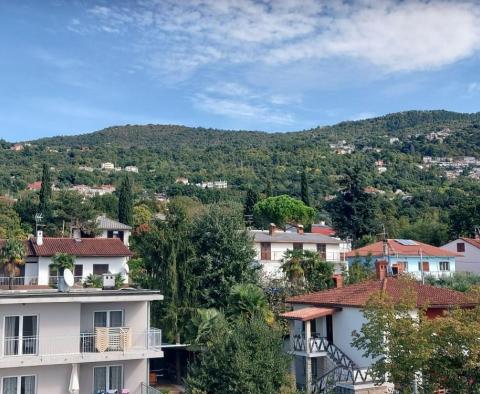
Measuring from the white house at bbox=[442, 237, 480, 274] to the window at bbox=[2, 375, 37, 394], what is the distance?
48451 millimetres

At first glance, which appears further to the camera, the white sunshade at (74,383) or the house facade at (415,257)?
the house facade at (415,257)

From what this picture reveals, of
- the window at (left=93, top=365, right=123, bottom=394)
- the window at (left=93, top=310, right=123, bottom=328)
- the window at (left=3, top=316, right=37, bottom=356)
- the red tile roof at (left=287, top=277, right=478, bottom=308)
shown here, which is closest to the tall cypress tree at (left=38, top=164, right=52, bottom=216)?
the red tile roof at (left=287, top=277, right=478, bottom=308)

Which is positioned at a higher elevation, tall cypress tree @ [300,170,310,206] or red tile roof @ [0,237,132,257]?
tall cypress tree @ [300,170,310,206]

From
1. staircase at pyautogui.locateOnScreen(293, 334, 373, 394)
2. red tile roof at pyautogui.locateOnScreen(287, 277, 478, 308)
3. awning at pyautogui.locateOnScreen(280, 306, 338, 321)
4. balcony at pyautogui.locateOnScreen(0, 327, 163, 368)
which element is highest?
red tile roof at pyautogui.locateOnScreen(287, 277, 478, 308)

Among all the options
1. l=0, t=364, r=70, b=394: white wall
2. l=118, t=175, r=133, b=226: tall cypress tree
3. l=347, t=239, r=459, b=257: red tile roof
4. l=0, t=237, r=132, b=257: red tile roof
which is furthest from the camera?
l=118, t=175, r=133, b=226: tall cypress tree

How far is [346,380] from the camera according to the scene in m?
28.2

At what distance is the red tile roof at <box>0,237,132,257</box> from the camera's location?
47.5 meters

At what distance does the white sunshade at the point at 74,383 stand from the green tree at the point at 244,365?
446 cm

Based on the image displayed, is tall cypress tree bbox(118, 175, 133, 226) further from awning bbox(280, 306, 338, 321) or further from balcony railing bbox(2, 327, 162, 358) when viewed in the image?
balcony railing bbox(2, 327, 162, 358)

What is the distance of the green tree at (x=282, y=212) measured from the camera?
84662mm

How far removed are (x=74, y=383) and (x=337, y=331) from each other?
13.5 metres

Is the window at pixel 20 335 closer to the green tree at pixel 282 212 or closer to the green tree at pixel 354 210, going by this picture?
the green tree at pixel 282 212

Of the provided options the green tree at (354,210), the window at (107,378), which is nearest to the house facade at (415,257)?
the green tree at (354,210)

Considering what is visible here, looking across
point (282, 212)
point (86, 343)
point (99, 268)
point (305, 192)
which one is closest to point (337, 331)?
point (86, 343)
